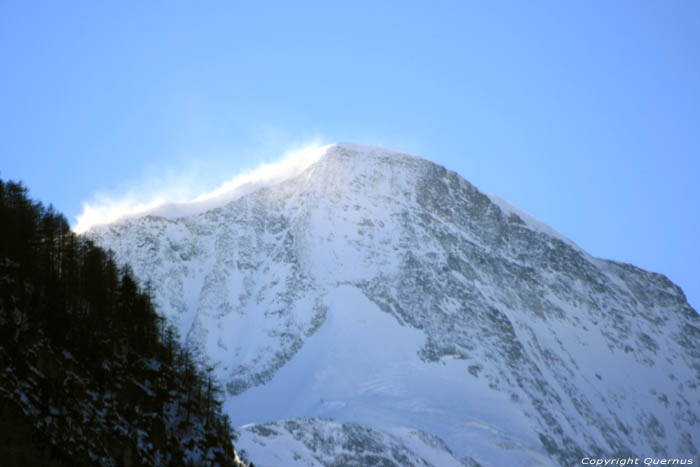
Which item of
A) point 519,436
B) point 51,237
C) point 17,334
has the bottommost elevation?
point 519,436

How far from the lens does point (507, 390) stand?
19212cm

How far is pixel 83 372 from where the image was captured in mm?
43531

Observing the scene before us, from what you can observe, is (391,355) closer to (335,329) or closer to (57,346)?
(335,329)

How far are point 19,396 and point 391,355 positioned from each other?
156995mm

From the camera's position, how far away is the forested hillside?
38312 mm

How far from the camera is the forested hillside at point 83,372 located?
38312mm

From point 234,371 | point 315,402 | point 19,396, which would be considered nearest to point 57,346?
point 19,396

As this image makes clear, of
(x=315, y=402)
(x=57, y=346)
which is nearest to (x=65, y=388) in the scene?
(x=57, y=346)

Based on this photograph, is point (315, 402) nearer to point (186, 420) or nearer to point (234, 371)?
point (234, 371)

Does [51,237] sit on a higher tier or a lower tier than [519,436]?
higher

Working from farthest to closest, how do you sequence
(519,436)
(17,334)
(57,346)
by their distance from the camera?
(519,436), (57,346), (17,334)

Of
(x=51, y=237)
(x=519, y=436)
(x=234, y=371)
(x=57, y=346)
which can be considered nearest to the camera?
(x=57, y=346)

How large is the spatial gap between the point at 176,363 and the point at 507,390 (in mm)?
A: 143736

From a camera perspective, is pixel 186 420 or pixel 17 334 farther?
pixel 186 420
